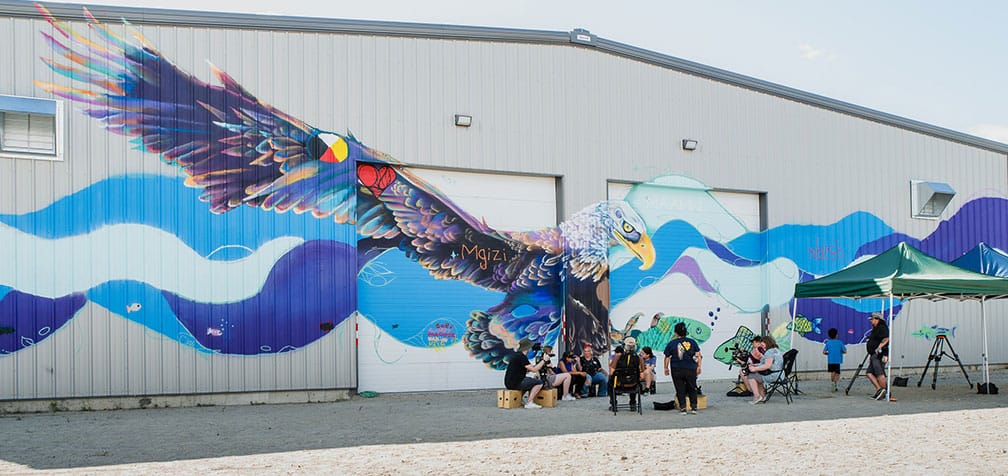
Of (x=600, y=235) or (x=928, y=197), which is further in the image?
(x=928, y=197)

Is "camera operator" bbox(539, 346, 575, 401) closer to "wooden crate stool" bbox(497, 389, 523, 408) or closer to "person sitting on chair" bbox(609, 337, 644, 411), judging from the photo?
"wooden crate stool" bbox(497, 389, 523, 408)

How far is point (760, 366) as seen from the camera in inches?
571

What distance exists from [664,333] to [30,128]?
11667 millimetres

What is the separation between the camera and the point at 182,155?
1434 cm

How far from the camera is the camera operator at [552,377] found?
14.3 m

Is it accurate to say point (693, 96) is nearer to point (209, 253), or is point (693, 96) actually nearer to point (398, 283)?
point (398, 283)

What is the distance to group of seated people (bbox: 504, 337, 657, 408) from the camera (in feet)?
45.9

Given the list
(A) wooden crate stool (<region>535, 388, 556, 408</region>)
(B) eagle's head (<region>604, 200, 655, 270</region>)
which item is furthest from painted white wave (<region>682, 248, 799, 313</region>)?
(A) wooden crate stool (<region>535, 388, 556, 408</region>)

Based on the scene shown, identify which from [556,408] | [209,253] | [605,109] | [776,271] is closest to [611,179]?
[605,109]

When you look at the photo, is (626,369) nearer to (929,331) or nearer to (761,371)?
(761,371)

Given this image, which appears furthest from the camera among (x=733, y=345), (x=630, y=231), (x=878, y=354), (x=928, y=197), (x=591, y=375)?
(x=928, y=197)

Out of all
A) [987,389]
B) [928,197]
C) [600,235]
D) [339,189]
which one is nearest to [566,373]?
[600,235]

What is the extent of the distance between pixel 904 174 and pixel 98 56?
17.3m

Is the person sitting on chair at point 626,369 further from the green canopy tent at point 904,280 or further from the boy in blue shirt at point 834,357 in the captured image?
the boy in blue shirt at point 834,357
